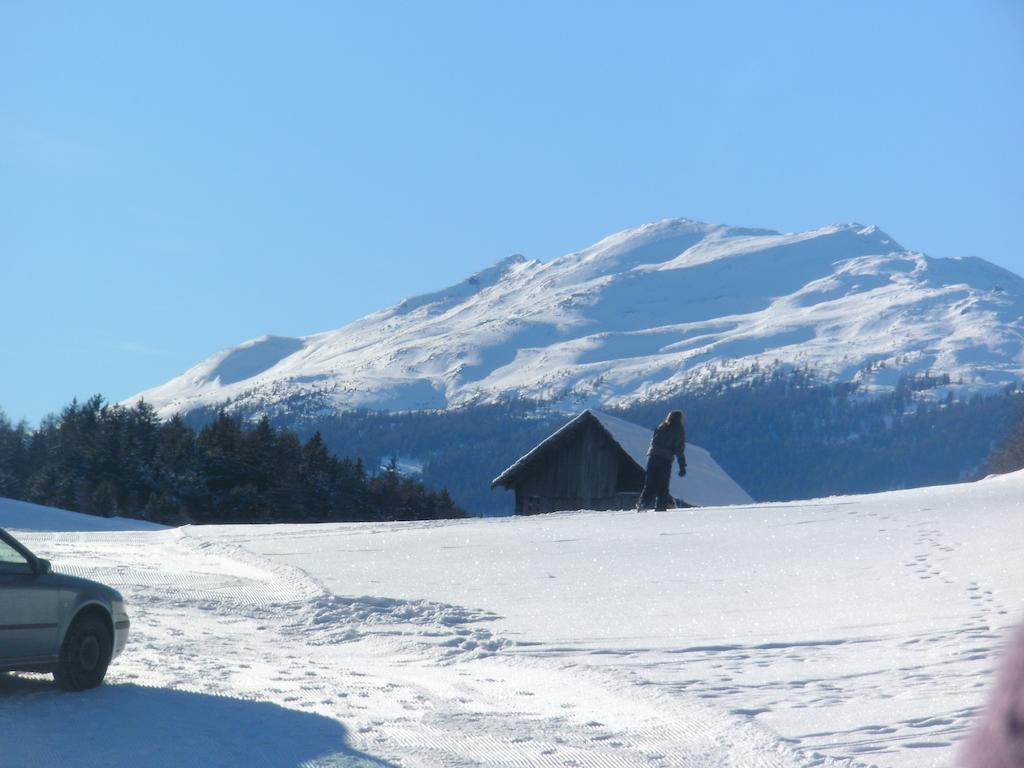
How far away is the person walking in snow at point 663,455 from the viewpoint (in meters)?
20.9

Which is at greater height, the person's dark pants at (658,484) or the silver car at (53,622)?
the person's dark pants at (658,484)

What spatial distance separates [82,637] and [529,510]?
3272 cm

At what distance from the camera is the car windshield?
312 inches

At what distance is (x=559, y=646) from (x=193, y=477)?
3524 cm

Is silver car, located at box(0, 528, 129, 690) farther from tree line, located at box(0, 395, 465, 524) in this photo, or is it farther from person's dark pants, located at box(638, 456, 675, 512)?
tree line, located at box(0, 395, 465, 524)

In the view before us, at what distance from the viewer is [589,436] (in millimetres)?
39906

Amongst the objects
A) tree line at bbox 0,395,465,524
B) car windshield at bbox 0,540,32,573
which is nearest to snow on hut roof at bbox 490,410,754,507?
tree line at bbox 0,395,465,524

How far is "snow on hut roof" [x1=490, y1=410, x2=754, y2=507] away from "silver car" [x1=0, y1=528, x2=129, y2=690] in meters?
28.6

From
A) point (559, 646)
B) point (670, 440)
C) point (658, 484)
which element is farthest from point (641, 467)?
point (559, 646)

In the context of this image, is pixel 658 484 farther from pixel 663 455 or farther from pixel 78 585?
pixel 78 585

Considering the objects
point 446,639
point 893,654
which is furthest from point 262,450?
point 893,654

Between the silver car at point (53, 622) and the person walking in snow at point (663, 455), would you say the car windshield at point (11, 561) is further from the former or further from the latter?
the person walking in snow at point (663, 455)

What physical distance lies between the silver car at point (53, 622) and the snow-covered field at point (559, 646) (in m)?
0.25

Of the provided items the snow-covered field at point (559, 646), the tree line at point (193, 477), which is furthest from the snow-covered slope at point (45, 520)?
the tree line at point (193, 477)
